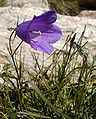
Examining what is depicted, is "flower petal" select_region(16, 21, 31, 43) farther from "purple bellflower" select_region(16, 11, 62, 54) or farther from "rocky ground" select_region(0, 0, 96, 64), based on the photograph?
"rocky ground" select_region(0, 0, 96, 64)

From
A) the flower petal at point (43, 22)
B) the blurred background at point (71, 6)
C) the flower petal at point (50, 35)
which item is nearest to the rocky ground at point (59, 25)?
the flower petal at point (50, 35)

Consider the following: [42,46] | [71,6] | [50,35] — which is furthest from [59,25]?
[71,6]

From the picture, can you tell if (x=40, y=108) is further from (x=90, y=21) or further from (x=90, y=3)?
(x=90, y=3)

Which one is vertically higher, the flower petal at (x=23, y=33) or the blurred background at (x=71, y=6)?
the flower petal at (x=23, y=33)

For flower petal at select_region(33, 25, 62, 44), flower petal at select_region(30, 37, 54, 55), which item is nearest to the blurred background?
flower petal at select_region(33, 25, 62, 44)

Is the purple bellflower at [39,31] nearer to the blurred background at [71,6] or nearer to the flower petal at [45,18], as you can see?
the flower petal at [45,18]

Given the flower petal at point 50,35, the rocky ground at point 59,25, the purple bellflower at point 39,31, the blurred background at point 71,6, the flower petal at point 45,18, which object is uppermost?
the flower petal at point 45,18

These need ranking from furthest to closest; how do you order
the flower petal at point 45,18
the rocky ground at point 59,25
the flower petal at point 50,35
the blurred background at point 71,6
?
1. the blurred background at point 71,6
2. the rocky ground at point 59,25
3. the flower petal at point 50,35
4. the flower petal at point 45,18

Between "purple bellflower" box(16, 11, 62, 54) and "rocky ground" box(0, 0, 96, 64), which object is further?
"rocky ground" box(0, 0, 96, 64)
